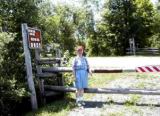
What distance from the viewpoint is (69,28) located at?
47.9 metres

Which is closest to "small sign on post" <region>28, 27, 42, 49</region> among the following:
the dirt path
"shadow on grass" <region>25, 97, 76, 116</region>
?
"shadow on grass" <region>25, 97, 76, 116</region>

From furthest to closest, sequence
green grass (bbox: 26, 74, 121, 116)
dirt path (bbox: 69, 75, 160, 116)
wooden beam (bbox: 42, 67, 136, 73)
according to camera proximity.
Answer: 1. wooden beam (bbox: 42, 67, 136, 73)
2. green grass (bbox: 26, 74, 121, 116)
3. dirt path (bbox: 69, 75, 160, 116)

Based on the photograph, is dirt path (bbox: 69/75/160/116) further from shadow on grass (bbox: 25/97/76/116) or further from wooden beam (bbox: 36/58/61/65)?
wooden beam (bbox: 36/58/61/65)

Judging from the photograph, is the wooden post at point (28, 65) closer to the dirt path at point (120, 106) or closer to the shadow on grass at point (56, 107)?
the shadow on grass at point (56, 107)

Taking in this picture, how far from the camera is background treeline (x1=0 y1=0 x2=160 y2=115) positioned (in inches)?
367

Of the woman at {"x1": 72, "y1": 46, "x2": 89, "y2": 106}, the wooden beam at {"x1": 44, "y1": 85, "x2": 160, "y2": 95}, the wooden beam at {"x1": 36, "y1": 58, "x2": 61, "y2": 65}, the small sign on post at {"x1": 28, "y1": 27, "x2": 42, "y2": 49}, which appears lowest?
the wooden beam at {"x1": 44, "y1": 85, "x2": 160, "y2": 95}

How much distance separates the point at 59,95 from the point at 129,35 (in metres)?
35.4

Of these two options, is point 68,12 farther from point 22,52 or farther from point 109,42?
point 22,52

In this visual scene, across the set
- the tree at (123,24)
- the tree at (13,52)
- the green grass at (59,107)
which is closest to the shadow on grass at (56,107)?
the green grass at (59,107)

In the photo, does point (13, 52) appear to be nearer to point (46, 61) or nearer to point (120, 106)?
point (46, 61)

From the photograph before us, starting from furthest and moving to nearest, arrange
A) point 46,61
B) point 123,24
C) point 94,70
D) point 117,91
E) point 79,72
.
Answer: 1. point 123,24
2. point 46,61
3. point 94,70
4. point 79,72
5. point 117,91

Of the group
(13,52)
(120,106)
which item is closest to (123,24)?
(13,52)

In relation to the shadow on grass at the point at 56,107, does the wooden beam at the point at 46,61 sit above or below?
above

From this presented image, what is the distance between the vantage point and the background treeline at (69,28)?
9.31m
